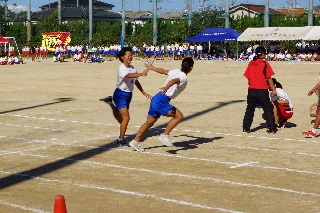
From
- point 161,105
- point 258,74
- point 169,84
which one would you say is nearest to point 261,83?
point 258,74

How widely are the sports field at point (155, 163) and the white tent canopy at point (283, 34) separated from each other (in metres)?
36.1

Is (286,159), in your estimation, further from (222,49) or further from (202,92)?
(222,49)

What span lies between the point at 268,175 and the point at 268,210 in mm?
2234

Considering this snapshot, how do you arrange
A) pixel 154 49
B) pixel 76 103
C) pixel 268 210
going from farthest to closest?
pixel 154 49, pixel 76 103, pixel 268 210

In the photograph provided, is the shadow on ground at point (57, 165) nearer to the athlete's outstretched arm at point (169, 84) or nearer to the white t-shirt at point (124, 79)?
the white t-shirt at point (124, 79)

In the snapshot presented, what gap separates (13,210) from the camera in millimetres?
8594

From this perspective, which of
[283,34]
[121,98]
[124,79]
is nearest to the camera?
[124,79]

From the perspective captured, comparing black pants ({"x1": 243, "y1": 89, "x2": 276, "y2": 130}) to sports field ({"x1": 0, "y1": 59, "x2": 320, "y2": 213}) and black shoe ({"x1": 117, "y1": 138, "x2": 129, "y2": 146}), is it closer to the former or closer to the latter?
sports field ({"x1": 0, "y1": 59, "x2": 320, "y2": 213})

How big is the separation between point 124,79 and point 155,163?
214cm

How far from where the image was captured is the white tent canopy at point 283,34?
5616 centimetres

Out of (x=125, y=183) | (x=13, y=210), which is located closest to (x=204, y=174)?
(x=125, y=183)

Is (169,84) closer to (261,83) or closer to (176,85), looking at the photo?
(176,85)

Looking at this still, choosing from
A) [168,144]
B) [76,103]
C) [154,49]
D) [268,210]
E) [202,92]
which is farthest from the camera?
[154,49]

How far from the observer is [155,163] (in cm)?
1181
